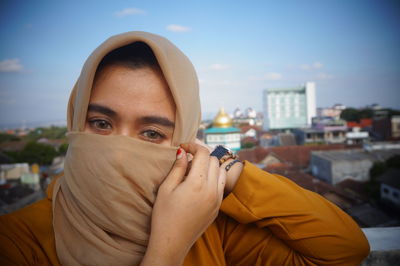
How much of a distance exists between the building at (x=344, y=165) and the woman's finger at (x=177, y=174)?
37.6 feet

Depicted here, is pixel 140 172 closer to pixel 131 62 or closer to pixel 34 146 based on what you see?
pixel 131 62

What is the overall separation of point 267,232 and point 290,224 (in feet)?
0.36

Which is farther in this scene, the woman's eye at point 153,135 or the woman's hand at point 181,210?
the woman's eye at point 153,135

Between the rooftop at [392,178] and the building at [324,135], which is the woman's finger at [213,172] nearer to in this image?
the rooftop at [392,178]

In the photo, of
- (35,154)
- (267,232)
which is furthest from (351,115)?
(267,232)

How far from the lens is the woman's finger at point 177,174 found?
1.97ft

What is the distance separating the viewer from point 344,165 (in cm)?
1054

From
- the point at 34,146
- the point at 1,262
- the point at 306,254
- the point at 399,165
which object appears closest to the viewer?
the point at 1,262

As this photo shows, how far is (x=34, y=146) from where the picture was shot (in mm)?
20062

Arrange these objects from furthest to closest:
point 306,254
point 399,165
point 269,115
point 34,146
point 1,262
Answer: point 269,115, point 34,146, point 399,165, point 306,254, point 1,262

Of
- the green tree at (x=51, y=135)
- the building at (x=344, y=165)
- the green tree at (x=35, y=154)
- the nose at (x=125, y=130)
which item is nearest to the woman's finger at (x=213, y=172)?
the nose at (x=125, y=130)

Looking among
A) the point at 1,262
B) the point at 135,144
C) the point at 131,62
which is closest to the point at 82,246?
the point at 1,262

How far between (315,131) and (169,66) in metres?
22.3

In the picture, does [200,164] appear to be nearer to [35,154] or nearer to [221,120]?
[221,120]
